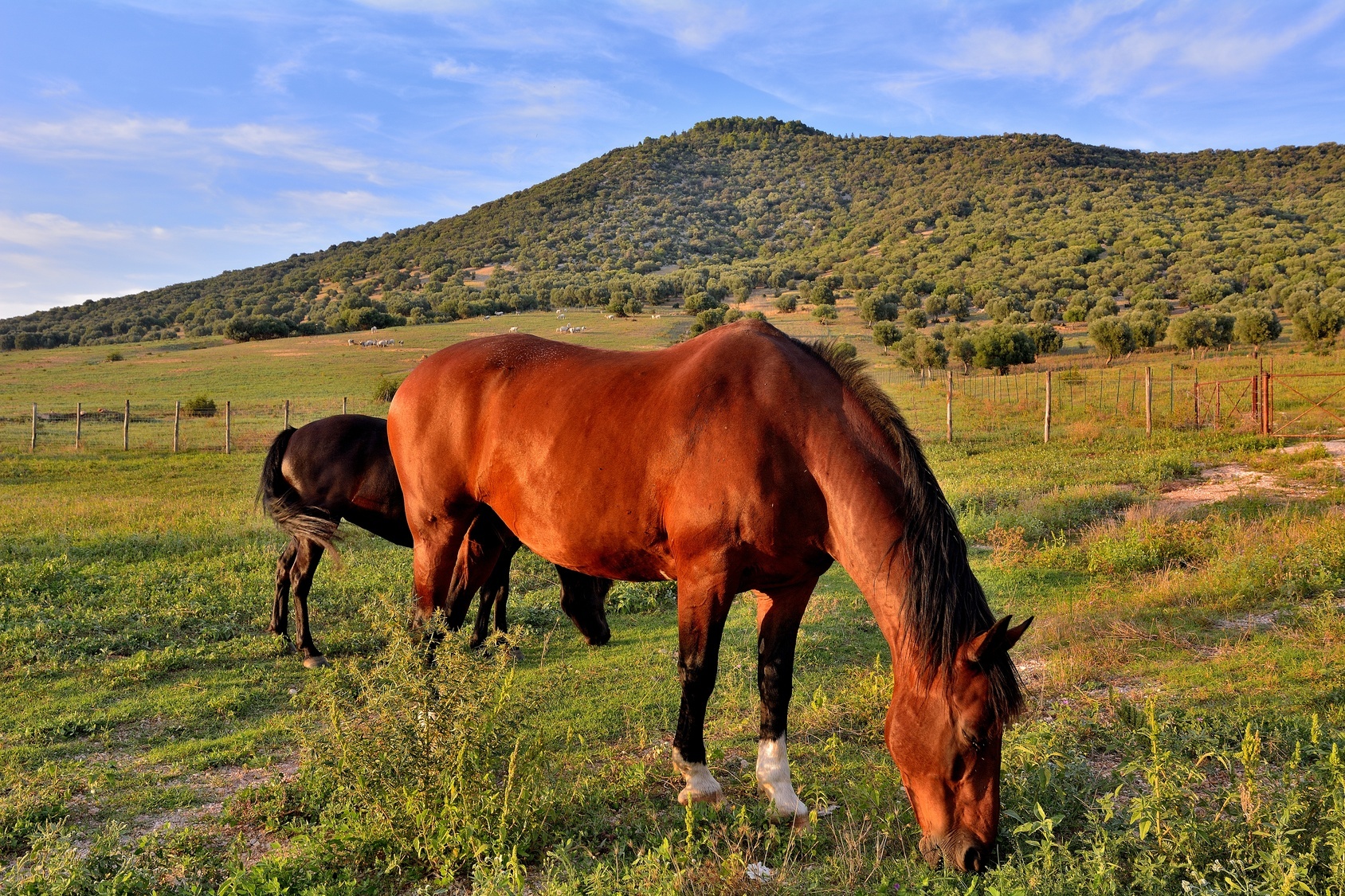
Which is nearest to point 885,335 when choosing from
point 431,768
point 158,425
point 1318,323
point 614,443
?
point 1318,323

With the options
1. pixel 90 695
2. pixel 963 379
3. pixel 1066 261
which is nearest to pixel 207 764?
pixel 90 695

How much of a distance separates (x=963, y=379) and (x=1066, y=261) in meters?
44.9

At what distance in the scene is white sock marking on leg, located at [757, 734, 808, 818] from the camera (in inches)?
148

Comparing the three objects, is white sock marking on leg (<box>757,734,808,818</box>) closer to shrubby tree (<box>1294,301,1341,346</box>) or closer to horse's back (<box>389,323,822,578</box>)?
horse's back (<box>389,323,822,578</box>)

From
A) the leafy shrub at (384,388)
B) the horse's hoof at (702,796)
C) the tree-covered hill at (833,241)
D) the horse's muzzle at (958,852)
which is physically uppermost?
the tree-covered hill at (833,241)

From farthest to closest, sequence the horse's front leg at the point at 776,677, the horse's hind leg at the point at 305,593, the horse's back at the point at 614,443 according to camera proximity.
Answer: the horse's hind leg at the point at 305,593, the horse's front leg at the point at 776,677, the horse's back at the point at 614,443

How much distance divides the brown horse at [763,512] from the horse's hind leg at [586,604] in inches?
78.4

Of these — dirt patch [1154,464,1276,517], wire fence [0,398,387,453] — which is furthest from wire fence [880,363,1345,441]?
wire fence [0,398,387,453]

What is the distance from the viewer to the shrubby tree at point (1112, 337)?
132 feet

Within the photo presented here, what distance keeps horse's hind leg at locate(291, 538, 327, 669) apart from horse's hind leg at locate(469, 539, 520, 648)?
1.35 m

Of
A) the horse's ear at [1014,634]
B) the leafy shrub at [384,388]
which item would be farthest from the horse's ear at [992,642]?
the leafy shrub at [384,388]

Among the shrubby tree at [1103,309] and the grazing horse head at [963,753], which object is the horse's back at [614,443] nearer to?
the grazing horse head at [963,753]

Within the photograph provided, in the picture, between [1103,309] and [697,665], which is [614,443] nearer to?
[697,665]

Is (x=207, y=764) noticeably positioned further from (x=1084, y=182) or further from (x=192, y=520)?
(x=1084, y=182)
